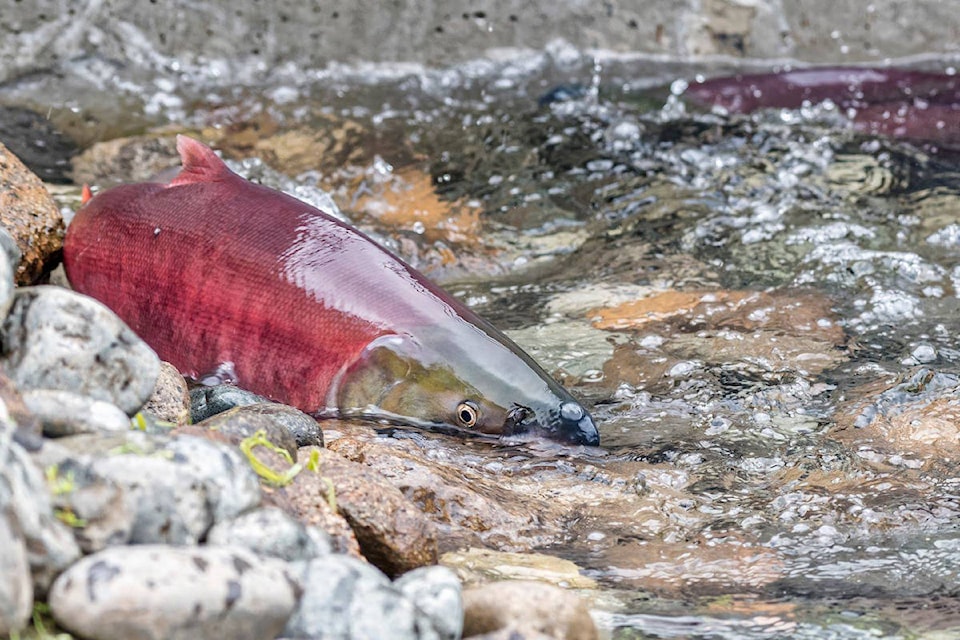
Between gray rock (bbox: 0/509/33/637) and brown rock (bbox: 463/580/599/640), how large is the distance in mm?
861

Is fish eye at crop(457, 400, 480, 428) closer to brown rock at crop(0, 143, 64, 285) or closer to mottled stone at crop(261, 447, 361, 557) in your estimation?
mottled stone at crop(261, 447, 361, 557)

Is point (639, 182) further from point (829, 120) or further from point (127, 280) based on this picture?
point (127, 280)

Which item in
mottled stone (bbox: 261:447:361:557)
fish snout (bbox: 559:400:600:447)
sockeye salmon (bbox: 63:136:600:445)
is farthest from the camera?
sockeye salmon (bbox: 63:136:600:445)

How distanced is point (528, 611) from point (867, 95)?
587 cm

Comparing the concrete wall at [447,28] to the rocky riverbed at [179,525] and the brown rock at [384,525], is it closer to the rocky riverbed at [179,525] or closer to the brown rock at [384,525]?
the rocky riverbed at [179,525]

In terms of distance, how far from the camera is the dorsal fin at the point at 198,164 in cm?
414

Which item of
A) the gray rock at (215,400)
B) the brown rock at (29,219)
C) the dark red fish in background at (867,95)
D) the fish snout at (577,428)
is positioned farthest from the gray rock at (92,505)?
the dark red fish in background at (867,95)

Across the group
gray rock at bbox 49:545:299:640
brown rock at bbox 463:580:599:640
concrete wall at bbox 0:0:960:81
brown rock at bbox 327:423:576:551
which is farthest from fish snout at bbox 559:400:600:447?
concrete wall at bbox 0:0:960:81

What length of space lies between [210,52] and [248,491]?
5.78 m

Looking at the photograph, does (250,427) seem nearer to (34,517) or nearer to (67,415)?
(67,415)

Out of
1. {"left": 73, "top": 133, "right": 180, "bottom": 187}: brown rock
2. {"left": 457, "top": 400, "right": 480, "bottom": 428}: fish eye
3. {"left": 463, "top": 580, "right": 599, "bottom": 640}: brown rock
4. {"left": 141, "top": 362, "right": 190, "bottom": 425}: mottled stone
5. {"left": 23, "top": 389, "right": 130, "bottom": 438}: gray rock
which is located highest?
{"left": 23, "top": 389, "right": 130, "bottom": 438}: gray rock

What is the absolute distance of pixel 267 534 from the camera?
2.28 metres

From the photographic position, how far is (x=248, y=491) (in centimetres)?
233

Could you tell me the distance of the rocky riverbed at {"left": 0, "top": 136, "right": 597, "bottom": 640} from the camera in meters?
2.00
